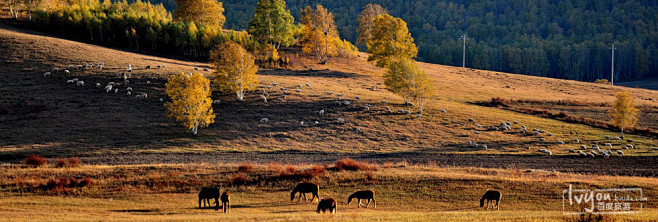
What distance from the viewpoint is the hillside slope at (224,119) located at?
54.0m

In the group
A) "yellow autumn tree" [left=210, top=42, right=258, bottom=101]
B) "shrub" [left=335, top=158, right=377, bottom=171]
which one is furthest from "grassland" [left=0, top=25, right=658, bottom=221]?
"yellow autumn tree" [left=210, top=42, right=258, bottom=101]

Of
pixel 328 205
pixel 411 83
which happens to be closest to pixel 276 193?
pixel 328 205

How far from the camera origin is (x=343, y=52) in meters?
121

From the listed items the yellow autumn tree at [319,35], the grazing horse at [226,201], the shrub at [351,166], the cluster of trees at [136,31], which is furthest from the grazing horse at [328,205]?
the yellow autumn tree at [319,35]

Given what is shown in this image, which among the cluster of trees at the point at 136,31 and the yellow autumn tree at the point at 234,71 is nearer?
the yellow autumn tree at the point at 234,71

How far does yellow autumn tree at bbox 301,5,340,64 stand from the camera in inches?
4392

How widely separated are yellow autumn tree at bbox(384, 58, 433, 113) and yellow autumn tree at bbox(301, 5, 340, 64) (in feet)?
127

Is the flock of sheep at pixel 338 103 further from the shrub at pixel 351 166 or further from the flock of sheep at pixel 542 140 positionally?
the shrub at pixel 351 166

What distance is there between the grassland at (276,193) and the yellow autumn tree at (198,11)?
86623mm

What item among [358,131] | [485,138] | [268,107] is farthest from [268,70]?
[485,138]

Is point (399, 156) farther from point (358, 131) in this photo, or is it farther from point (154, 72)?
point (154, 72)

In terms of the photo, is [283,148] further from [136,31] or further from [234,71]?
[136,31]

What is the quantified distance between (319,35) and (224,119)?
53693 millimetres

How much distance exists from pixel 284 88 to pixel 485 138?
32.1 metres
